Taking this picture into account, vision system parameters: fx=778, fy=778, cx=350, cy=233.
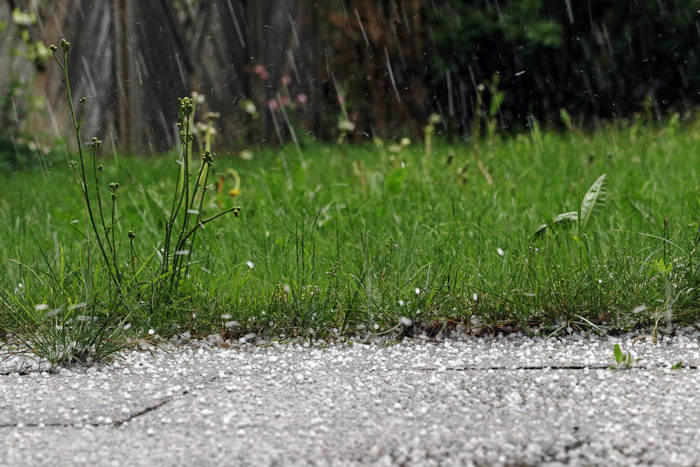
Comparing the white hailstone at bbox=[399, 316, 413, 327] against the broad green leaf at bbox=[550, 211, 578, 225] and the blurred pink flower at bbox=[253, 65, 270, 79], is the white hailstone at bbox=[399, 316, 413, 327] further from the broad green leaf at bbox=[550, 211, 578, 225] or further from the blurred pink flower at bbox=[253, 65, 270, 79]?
the blurred pink flower at bbox=[253, 65, 270, 79]

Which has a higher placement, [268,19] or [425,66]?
[268,19]

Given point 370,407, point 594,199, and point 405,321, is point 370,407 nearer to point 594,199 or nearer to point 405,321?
point 405,321

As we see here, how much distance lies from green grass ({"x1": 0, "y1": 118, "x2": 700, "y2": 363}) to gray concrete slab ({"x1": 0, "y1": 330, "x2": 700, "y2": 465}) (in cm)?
10

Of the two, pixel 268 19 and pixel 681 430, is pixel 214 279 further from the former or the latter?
pixel 268 19

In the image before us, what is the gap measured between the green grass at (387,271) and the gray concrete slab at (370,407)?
10 centimetres

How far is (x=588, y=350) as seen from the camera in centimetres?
171

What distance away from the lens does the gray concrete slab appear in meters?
1.16

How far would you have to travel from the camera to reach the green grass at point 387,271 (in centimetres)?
184

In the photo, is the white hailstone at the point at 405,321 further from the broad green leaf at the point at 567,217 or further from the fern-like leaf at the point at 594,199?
the fern-like leaf at the point at 594,199

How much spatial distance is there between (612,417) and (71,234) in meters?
2.33

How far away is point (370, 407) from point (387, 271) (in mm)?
710

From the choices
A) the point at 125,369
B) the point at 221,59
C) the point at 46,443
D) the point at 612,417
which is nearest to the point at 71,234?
the point at 125,369

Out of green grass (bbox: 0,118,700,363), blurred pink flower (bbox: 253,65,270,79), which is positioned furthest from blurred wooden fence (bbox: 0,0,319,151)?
green grass (bbox: 0,118,700,363)

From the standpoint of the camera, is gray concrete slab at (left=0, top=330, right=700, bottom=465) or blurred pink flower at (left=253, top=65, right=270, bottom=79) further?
blurred pink flower at (left=253, top=65, right=270, bottom=79)
